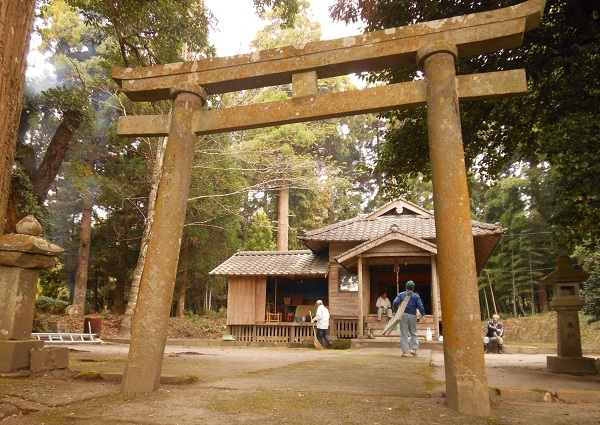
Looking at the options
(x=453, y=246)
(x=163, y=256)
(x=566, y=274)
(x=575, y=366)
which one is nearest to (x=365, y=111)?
(x=453, y=246)

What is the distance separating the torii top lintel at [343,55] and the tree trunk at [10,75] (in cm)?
177

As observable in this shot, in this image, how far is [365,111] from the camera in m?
4.74

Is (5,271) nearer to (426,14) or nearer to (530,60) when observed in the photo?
(426,14)

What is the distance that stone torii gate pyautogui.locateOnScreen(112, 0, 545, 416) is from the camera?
12.2 ft

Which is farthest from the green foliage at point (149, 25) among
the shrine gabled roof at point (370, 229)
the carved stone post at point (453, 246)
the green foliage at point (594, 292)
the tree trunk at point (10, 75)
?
the green foliage at point (594, 292)

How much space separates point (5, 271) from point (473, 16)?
629 cm

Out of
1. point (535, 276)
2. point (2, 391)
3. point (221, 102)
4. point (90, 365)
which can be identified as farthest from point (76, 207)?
point (535, 276)

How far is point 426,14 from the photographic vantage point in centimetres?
742

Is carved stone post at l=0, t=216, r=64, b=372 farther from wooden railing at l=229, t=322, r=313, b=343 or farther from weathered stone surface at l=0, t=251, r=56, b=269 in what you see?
wooden railing at l=229, t=322, r=313, b=343

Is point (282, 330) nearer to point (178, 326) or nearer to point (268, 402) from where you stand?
point (178, 326)

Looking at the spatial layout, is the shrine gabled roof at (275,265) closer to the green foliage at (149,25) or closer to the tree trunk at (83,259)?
the tree trunk at (83,259)

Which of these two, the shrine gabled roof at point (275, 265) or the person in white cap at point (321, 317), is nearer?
the person in white cap at point (321, 317)

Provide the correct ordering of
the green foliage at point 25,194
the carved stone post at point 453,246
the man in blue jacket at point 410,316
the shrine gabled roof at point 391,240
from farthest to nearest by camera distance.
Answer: the shrine gabled roof at point 391,240, the green foliage at point 25,194, the man in blue jacket at point 410,316, the carved stone post at point 453,246

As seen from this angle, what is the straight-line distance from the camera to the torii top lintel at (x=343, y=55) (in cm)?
442
